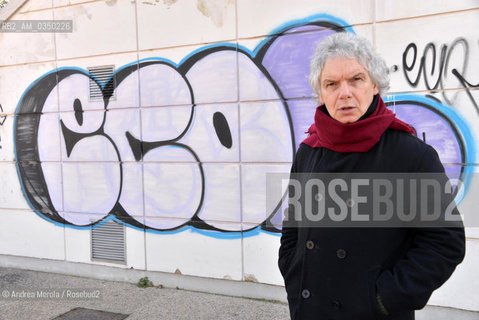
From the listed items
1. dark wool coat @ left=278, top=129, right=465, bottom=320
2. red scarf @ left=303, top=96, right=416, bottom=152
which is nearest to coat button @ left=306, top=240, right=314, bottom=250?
dark wool coat @ left=278, top=129, right=465, bottom=320

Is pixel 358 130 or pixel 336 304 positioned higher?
pixel 358 130

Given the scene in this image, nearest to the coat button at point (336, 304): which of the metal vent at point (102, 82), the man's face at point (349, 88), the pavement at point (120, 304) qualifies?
the man's face at point (349, 88)

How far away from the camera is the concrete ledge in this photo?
3.85 m

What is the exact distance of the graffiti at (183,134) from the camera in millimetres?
3605

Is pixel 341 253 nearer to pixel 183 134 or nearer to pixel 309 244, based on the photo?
pixel 309 244

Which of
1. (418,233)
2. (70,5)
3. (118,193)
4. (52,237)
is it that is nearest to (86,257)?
(52,237)

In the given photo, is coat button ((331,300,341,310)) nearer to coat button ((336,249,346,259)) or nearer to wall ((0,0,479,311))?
coat button ((336,249,346,259))

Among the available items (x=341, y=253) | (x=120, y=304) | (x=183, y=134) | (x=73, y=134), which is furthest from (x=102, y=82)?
(x=341, y=253)

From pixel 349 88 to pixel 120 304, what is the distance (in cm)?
321

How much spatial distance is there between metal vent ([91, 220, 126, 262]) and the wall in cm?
10

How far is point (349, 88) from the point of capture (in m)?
1.58

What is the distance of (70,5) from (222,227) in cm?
295

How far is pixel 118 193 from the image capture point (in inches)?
173

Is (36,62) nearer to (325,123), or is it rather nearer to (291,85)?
(291,85)
